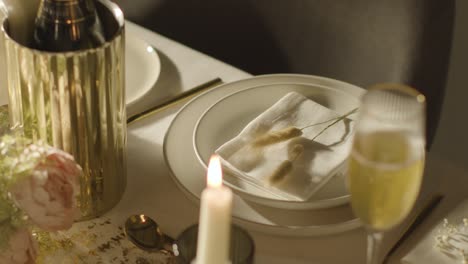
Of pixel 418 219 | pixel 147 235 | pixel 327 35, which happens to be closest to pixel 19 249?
pixel 147 235

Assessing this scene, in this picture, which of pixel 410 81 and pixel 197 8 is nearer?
pixel 410 81

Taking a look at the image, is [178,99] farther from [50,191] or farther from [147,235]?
[50,191]

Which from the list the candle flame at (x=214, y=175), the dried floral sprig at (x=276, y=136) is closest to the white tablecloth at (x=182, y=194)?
the dried floral sprig at (x=276, y=136)

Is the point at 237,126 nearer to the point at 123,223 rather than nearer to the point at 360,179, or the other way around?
the point at 123,223

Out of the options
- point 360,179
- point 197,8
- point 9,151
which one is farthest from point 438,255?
point 197,8

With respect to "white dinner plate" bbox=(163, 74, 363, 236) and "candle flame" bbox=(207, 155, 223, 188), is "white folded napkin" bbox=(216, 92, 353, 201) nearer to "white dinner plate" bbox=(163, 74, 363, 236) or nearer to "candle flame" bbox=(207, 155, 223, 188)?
"white dinner plate" bbox=(163, 74, 363, 236)

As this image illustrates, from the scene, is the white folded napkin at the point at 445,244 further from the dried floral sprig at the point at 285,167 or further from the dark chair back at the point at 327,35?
the dark chair back at the point at 327,35
